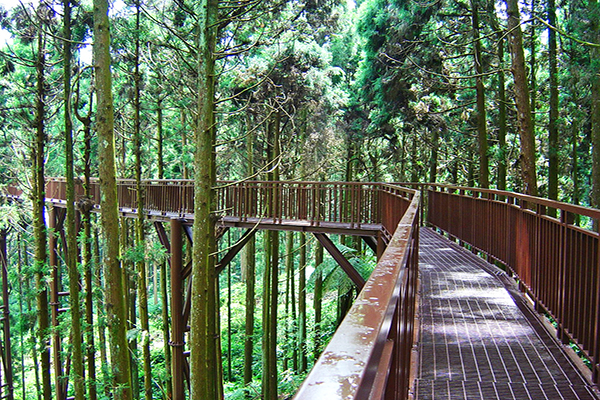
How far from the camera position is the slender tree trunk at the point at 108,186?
7.88m

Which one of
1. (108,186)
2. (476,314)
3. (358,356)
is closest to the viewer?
(358,356)

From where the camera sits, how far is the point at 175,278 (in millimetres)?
11883

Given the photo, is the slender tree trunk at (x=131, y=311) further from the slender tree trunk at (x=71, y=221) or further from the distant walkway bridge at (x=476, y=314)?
the distant walkway bridge at (x=476, y=314)

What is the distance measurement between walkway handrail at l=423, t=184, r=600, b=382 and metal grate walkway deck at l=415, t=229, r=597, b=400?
250 millimetres

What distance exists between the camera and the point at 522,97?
32.4ft

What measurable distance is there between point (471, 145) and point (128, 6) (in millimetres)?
14693

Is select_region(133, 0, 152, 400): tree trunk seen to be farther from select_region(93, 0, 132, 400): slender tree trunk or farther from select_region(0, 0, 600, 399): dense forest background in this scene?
select_region(93, 0, 132, 400): slender tree trunk

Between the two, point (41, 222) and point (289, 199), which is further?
point (41, 222)

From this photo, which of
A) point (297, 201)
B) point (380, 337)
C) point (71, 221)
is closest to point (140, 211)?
point (71, 221)

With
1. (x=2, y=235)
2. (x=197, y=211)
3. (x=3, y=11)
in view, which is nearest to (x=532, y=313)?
(x=197, y=211)

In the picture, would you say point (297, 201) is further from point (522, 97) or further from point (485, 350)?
point (485, 350)

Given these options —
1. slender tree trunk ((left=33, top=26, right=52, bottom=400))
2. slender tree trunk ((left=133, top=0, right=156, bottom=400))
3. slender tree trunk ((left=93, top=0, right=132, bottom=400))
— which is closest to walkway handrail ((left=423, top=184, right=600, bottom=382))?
slender tree trunk ((left=93, top=0, right=132, bottom=400))

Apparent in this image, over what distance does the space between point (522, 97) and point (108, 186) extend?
8.44m

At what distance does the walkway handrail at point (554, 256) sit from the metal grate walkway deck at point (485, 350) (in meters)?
0.25
